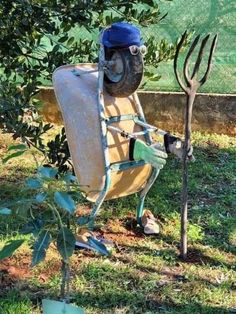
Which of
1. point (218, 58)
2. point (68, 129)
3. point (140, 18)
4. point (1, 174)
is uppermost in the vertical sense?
point (140, 18)

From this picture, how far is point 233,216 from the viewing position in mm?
4352

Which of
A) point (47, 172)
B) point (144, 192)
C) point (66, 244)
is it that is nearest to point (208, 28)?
point (144, 192)

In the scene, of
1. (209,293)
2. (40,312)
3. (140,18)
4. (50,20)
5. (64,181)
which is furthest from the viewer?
(140,18)

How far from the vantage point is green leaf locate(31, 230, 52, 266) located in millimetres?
2137

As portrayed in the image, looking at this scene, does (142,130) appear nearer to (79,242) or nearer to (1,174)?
(79,242)

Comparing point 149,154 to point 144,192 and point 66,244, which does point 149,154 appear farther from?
point 66,244

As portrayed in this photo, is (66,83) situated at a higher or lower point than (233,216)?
higher

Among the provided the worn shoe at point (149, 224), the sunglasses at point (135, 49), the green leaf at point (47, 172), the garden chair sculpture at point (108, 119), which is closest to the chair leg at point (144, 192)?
the worn shoe at point (149, 224)

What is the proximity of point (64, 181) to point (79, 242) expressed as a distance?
139cm

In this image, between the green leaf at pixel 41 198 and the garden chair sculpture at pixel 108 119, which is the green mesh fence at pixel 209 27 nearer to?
the garden chair sculpture at pixel 108 119

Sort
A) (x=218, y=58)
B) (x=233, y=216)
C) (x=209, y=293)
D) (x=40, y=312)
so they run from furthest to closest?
1. (x=218, y=58)
2. (x=233, y=216)
3. (x=209, y=293)
4. (x=40, y=312)

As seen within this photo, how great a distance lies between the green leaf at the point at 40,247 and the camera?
7.01ft

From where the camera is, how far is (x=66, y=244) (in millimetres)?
2113

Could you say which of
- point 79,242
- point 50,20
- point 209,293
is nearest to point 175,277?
point 209,293
